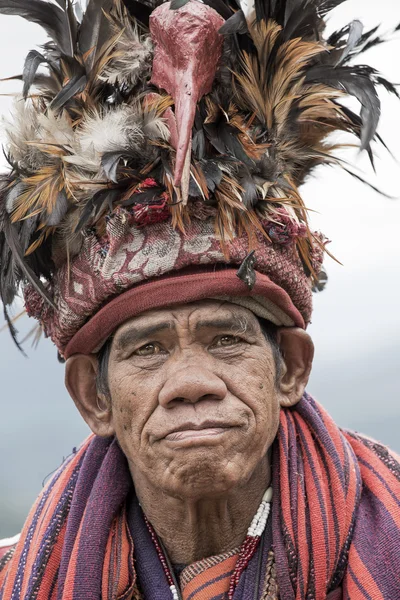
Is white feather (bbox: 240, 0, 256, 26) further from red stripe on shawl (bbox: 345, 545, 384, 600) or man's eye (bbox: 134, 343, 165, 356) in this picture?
red stripe on shawl (bbox: 345, 545, 384, 600)

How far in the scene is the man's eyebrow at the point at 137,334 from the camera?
3.23 meters

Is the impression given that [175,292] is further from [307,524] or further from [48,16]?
[48,16]

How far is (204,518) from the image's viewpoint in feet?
11.2

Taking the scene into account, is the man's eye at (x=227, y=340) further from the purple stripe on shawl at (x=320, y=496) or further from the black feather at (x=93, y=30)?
the black feather at (x=93, y=30)

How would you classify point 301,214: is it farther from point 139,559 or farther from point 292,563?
point 139,559

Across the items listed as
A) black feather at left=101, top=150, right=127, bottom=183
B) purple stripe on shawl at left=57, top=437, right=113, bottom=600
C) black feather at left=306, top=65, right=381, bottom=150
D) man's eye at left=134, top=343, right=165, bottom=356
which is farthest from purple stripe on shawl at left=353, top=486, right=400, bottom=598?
black feather at left=101, top=150, right=127, bottom=183

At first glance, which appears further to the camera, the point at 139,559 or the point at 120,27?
the point at 139,559

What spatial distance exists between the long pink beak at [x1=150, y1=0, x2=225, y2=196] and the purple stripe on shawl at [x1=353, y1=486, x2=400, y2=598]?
141 centimetres

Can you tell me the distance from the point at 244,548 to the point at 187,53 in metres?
1.82

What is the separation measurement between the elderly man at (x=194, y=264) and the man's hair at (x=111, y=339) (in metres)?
0.02

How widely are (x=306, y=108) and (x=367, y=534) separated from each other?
5.18 ft

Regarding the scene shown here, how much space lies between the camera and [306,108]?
3297 millimetres

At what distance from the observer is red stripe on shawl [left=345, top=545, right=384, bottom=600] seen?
3.10 metres

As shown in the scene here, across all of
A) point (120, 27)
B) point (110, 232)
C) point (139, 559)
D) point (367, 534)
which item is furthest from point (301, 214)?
point (139, 559)
